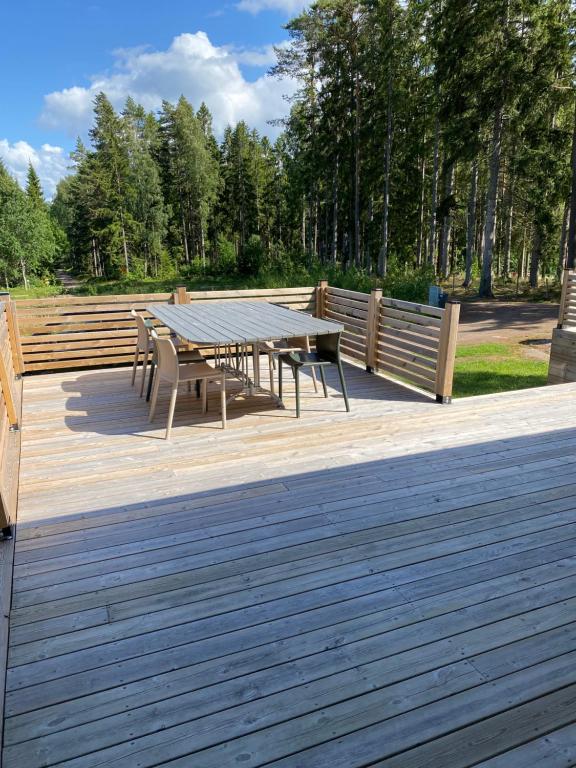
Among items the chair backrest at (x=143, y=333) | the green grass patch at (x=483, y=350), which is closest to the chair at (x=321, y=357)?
the chair backrest at (x=143, y=333)

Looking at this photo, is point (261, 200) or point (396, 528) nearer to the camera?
point (396, 528)

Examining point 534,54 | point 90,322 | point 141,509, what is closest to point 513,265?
point 534,54

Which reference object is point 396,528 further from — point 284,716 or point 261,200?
point 261,200


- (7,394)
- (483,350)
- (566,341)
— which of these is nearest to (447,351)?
(566,341)

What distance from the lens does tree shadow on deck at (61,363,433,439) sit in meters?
4.16

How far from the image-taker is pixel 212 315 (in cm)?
487

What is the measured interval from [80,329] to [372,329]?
3249 millimetres

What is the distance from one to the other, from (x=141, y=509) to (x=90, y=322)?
371 centimetres

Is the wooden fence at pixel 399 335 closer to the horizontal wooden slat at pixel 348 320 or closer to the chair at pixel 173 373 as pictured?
the horizontal wooden slat at pixel 348 320

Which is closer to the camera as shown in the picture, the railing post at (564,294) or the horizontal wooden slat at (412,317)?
the horizontal wooden slat at (412,317)

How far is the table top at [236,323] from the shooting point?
3.78m

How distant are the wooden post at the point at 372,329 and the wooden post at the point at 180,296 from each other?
2060 millimetres

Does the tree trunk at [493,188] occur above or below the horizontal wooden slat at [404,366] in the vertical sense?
above

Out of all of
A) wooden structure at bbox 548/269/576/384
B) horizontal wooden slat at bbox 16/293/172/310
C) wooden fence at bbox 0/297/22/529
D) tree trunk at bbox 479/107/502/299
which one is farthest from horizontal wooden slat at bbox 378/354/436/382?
tree trunk at bbox 479/107/502/299
